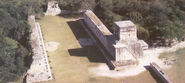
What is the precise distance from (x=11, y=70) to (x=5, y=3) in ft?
44.1

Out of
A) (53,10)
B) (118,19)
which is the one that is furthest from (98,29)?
(53,10)

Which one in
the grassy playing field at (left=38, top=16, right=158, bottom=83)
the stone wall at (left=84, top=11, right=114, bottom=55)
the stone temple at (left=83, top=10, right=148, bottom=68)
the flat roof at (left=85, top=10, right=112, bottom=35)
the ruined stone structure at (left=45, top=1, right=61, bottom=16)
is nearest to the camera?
the grassy playing field at (left=38, top=16, right=158, bottom=83)

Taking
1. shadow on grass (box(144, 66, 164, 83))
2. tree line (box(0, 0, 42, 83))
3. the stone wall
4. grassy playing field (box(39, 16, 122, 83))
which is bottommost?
tree line (box(0, 0, 42, 83))

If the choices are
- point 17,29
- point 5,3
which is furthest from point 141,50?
point 5,3

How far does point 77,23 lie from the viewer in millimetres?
27953

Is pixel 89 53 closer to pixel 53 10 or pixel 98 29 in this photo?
pixel 98 29

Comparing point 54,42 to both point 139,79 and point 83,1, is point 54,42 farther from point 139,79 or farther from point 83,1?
point 139,79

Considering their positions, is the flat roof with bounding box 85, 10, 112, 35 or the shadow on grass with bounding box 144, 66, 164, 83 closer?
the shadow on grass with bounding box 144, 66, 164, 83

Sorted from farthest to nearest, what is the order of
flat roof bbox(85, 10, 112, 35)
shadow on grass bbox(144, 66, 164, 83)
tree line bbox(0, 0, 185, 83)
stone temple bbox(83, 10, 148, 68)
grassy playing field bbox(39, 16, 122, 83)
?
1. flat roof bbox(85, 10, 112, 35)
2. tree line bbox(0, 0, 185, 83)
3. stone temple bbox(83, 10, 148, 68)
4. grassy playing field bbox(39, 16, 122, 83)
5. shadow on grass bbox(144, 66, 164, 83)

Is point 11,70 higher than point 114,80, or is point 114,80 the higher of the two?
point 114,80

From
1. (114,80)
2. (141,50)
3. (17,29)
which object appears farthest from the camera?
(17,29)

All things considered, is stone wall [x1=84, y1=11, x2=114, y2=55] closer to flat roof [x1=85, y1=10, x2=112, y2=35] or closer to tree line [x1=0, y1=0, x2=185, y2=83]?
flat roof [x1=85, y1=10, x2=112, y2=35]

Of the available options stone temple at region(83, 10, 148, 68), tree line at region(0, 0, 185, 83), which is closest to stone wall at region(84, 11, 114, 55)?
stone temple at region(83, 10, 148, 68)

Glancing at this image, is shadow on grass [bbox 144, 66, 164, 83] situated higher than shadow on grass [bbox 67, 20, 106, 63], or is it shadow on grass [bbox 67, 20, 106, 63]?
shadow on grass [bbox 144, 66, 164, 83]
